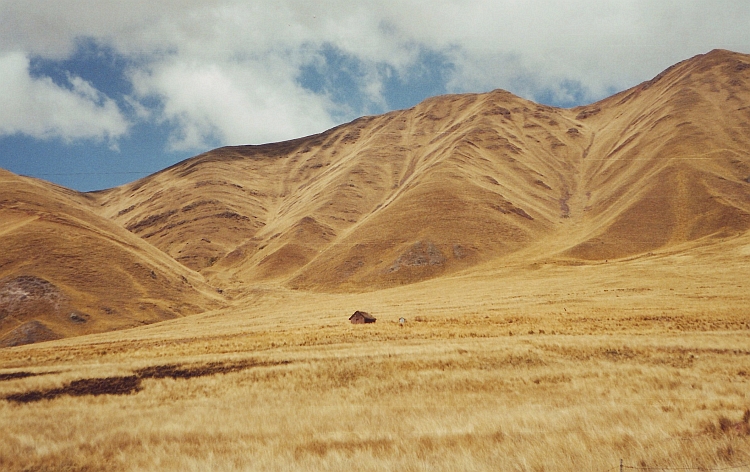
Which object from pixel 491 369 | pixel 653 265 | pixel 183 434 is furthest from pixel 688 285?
pixel 183 434

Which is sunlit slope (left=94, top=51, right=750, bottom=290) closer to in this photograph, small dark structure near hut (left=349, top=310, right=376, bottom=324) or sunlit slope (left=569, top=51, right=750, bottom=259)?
sunlit slope (left=569, top=51, right=750, bottom=259)

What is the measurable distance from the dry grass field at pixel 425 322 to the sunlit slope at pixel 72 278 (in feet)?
1.28

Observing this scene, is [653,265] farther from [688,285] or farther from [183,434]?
[183,434]

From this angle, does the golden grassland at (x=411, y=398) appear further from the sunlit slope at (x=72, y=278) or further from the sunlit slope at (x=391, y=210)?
the sunlit slope at (x=391, y=210)

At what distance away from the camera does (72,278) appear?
6134cm

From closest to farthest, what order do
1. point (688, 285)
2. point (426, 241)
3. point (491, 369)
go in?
1. point (491, 369)
2. point (688, 285)
3. point (426, 241)

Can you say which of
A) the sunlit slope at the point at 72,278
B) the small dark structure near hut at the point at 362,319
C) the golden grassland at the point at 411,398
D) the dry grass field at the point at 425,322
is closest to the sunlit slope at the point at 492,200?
the dry grass field at the point at 425,322

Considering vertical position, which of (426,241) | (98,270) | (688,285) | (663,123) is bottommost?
(688,285)

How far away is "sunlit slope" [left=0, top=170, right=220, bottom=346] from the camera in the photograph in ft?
175

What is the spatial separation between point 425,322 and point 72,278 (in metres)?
53.8

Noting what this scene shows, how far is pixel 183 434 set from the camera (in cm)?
1163

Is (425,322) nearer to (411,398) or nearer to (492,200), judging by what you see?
(411,398)

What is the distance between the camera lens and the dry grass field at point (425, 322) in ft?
33.5

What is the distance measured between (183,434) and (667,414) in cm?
1230
